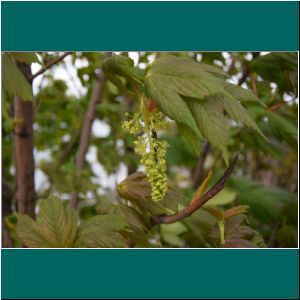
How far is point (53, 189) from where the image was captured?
1.01 meters

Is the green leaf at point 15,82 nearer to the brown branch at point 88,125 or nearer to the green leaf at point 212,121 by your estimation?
the green leaf at point 212,121

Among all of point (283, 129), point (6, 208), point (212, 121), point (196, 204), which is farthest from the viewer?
point (6, 208)

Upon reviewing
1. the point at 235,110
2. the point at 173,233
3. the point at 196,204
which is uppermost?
the point at 235,110

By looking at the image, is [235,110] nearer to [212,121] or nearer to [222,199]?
[212,121]

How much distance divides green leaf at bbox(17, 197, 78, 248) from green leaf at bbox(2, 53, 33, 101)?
14 cm

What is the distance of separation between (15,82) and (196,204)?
0.90 ft

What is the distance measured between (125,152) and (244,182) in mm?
294

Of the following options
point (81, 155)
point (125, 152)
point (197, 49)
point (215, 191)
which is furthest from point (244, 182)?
point (215, 191)

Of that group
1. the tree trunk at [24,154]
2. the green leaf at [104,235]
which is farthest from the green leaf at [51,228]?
the tree trunk at [24,154]

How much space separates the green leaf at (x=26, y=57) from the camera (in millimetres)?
624

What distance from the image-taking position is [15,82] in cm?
61

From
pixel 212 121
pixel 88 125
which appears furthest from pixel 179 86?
pixel 88 125

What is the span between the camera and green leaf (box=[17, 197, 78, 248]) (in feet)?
1.97

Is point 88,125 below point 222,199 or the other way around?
the other way around
